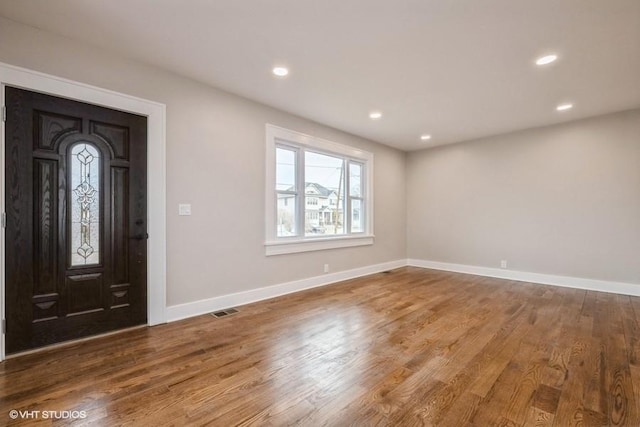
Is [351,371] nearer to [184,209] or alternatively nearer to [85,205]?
[184,209]

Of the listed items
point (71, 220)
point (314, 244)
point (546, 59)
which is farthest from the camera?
point (314, 244)

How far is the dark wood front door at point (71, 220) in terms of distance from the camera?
2248 millimetres

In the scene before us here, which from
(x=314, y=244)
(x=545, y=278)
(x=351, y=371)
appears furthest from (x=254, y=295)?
(x=545, y=278)

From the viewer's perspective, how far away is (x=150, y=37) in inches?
96.5

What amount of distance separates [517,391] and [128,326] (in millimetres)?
3251

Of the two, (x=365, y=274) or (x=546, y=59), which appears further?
(x=365, y=274)

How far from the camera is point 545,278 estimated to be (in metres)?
4.73

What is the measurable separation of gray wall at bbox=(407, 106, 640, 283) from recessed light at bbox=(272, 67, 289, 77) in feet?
13.6

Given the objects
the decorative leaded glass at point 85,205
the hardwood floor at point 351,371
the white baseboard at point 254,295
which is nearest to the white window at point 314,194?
the white baseboard at point 254,295

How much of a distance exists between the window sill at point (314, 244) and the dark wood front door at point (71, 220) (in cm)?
157

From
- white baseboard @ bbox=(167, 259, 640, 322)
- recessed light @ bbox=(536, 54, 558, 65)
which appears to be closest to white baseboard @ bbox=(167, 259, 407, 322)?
white baseboard @ bbox=(167, 259, 640, 322)

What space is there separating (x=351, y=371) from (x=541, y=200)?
460cm

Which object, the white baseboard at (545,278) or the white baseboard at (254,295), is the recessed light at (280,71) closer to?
the white baseboard at (254,295)

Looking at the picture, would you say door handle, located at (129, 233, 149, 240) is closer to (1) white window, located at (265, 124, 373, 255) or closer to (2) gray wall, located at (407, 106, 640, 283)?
(1) white window, located at (265, 124, 373, 255)
